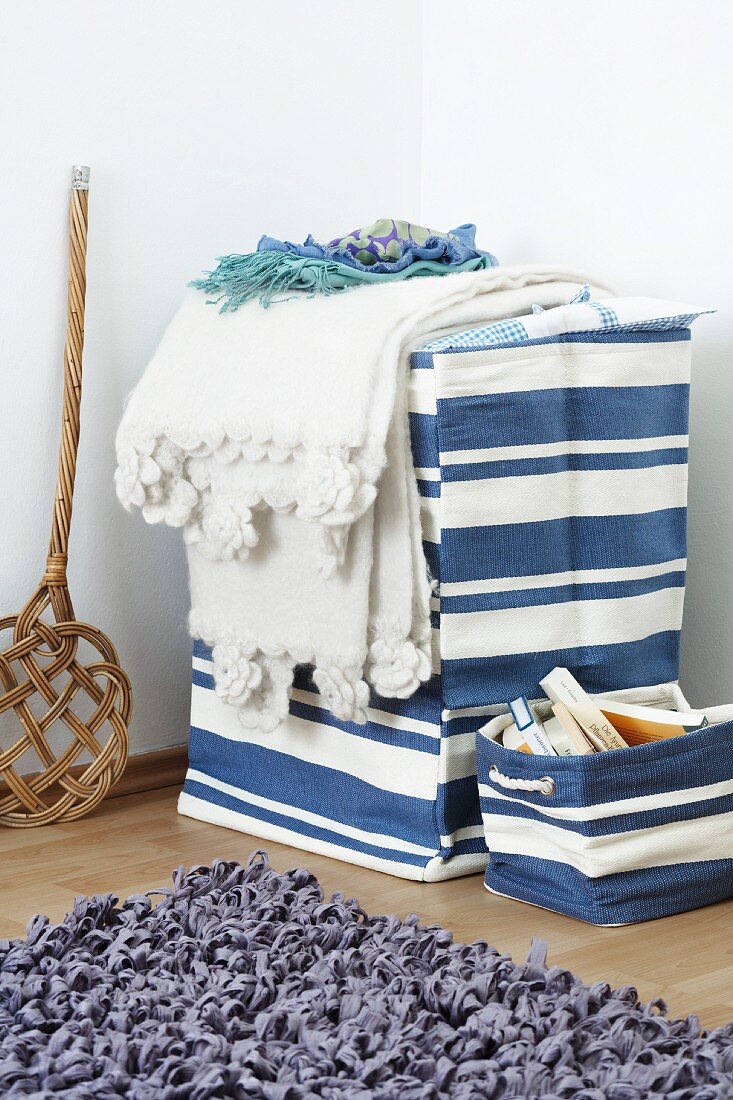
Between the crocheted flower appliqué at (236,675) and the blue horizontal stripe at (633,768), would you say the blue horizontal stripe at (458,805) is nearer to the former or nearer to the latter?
the blue horizontal stripe at (633,768)

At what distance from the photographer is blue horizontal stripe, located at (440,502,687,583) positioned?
4.52 ft

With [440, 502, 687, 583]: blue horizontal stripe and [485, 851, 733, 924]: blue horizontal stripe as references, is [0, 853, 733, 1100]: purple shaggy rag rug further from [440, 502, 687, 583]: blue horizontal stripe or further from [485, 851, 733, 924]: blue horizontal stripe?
[440, 502, 687, 583]: blue horizontal stripe

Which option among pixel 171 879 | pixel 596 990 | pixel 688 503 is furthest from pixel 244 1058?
pixel 688 503

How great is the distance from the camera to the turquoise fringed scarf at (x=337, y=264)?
5.11 feet

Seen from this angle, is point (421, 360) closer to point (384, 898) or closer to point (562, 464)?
point (562, 464)

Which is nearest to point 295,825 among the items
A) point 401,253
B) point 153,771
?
point 153,771

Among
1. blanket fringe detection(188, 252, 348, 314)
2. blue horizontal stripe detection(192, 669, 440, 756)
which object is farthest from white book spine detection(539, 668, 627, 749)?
blanket fringe detection(188, 252, 348, 314)

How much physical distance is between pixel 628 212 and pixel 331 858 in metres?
1.00

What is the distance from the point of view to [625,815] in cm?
129

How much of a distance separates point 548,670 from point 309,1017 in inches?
21.7

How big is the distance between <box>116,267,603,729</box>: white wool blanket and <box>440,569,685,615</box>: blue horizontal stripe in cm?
4

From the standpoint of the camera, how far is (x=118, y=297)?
1.80m

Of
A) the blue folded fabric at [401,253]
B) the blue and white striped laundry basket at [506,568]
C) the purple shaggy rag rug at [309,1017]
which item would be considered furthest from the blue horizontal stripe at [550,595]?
the blue folded fabric at [401,253]

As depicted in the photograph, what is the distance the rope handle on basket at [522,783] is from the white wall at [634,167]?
0.52m
